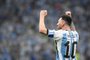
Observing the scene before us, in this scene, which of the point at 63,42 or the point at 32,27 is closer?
the point at 63,42

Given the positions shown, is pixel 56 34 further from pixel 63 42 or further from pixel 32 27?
pixel 32 27

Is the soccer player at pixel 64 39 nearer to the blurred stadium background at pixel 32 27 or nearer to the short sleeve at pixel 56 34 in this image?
the short sleeve at pixel 56 34

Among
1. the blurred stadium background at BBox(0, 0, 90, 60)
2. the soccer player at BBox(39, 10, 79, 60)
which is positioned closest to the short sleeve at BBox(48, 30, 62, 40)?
the soccer player at BBox(39, 10, 79, 60)

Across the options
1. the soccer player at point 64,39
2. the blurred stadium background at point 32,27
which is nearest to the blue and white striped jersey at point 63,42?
the soccer player at point 64,39

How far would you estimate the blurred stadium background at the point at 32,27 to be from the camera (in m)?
18.1

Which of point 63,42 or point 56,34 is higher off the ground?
point 56,34

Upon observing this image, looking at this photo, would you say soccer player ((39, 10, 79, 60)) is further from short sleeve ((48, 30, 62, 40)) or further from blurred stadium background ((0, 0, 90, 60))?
blurred stadium background ((0, 0, 90, 60))

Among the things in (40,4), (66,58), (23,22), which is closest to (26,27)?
(23,22)

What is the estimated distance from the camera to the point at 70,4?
867 inches

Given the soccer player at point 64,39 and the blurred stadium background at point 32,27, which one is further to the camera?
the blurred stadium background at point 32,27

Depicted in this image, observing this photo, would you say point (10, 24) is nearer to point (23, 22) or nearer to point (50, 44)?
point (23, 22)

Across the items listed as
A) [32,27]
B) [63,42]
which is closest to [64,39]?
[63,42]

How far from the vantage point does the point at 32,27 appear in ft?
66.1

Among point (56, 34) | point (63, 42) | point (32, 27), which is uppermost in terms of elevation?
point (56, 34)
